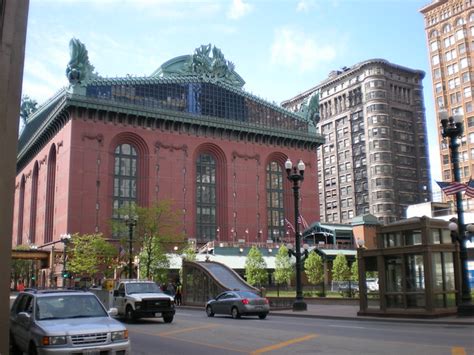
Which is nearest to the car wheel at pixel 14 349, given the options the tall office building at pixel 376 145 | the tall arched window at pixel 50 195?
the tall arched window at pixel 50 195

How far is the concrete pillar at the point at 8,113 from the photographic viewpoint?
24.2 feet

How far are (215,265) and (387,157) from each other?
8934 centimetres

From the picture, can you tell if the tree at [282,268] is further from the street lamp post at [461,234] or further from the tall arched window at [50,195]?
the street lamp post at [461,234]

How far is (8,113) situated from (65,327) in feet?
15.6

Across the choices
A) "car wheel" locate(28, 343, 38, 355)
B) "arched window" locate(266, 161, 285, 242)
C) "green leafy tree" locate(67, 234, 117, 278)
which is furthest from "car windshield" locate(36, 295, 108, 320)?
"arched window" locate(266, 161, 285, 242)

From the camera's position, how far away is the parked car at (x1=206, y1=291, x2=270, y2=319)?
25.6m

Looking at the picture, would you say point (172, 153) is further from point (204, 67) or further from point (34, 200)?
point (34, 200)

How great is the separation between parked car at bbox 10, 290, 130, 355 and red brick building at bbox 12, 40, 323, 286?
2393 inches

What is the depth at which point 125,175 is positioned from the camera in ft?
256

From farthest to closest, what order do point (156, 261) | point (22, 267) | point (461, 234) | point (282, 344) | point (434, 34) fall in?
point (434, 34)
point (22, 267)
point (156, 261)
point (461, 234)
point (282, 344)

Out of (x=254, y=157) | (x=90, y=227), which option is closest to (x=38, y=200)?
(x=90, y=227)

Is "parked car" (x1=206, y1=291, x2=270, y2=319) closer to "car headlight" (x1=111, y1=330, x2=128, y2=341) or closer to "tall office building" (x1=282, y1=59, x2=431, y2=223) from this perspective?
"car headlight" (x1=111, y1=330, x2=128, y2=341)

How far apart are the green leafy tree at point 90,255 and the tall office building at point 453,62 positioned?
65.4 metres

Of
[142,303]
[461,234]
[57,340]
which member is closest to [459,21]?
[461,234]
